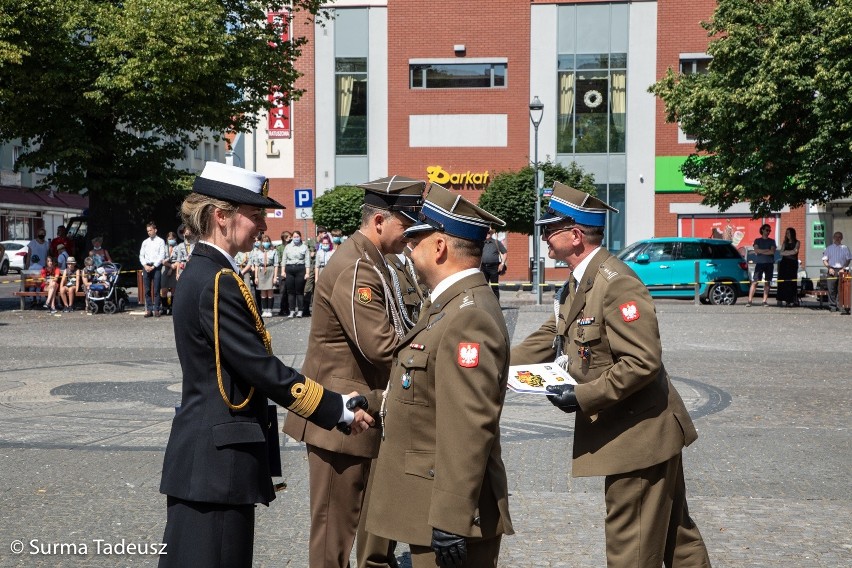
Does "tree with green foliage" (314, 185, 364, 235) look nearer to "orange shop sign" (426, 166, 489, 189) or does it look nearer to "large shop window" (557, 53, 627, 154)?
"orange shop sign" (426, 166, 489, 189)

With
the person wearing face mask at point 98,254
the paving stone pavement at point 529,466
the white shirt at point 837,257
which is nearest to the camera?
the paving stone pavement at point 529,466

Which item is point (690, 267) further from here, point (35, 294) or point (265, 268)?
point (35, 294)

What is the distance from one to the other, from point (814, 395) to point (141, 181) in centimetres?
1930

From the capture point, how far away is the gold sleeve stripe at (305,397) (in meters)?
3.78

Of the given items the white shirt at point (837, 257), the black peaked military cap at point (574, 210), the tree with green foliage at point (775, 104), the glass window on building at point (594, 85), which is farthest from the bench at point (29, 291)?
the glass window on building at point (594, 85)

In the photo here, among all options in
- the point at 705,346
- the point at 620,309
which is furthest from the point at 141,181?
the point at 620,309

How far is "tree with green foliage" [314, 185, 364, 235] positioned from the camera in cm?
3525

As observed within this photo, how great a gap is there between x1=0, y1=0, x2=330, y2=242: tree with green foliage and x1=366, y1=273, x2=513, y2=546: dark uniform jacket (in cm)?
2052

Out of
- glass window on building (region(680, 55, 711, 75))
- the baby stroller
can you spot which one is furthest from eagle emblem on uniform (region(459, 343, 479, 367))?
glass window on building (region(680, 55, 711, 75))

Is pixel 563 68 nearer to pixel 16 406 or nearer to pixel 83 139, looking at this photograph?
pixel 83 139

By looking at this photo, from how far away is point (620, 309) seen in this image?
4.27 meters

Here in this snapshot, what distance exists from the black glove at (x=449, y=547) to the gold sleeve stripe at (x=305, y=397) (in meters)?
0.72

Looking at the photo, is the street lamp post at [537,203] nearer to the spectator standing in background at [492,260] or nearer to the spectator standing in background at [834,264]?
the spectator standing in background at [492,260]

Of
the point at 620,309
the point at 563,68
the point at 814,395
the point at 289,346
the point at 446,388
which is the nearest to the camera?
the point at 446,388
